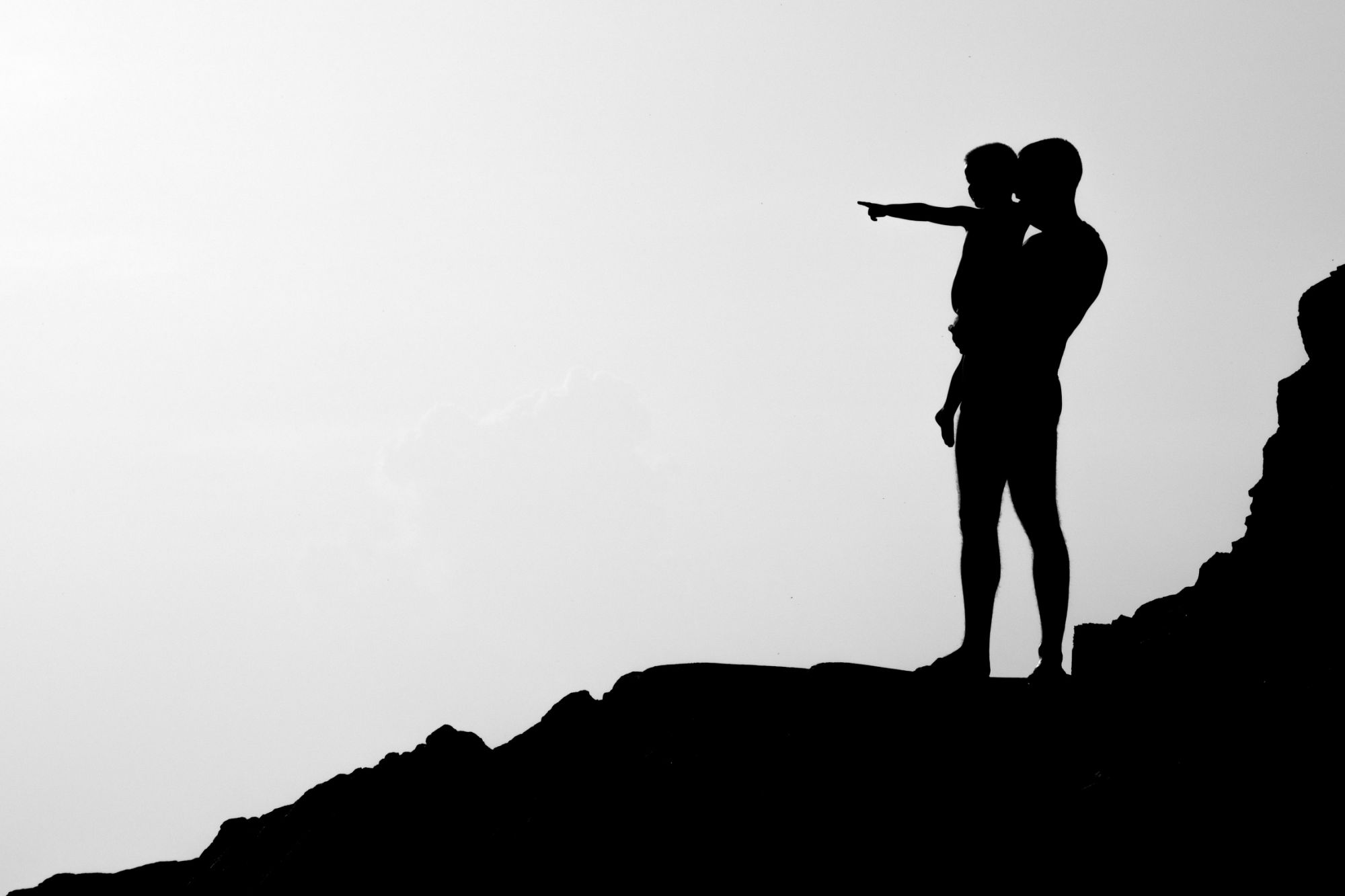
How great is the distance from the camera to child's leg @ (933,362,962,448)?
25.9 ft

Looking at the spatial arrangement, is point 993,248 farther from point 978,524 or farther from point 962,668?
point 962,668

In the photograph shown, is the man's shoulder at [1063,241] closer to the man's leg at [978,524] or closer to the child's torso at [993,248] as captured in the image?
the child's torso at [993,248]

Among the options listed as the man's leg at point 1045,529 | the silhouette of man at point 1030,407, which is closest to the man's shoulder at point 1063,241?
the silhouette of man at point 1030,407

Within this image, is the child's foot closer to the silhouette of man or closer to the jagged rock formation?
the silhouette of man

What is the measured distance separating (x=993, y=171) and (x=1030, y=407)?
1574 millimetres

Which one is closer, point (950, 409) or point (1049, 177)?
point (1049, 177)

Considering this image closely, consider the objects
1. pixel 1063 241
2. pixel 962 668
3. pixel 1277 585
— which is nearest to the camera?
pixel 1063 241

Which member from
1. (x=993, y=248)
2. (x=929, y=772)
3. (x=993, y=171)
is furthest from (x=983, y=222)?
(x=929, y=772)

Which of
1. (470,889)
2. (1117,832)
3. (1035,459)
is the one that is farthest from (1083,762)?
(470,889)

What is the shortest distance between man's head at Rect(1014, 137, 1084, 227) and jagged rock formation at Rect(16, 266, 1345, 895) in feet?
8.96

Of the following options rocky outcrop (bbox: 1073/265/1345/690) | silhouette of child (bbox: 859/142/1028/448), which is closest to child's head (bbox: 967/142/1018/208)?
silhouette of child (bbox: 859/142/1028/448)

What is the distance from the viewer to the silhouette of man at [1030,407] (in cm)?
699

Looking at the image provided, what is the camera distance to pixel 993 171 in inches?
277

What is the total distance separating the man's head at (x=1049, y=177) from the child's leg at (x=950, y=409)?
1.33 metres
